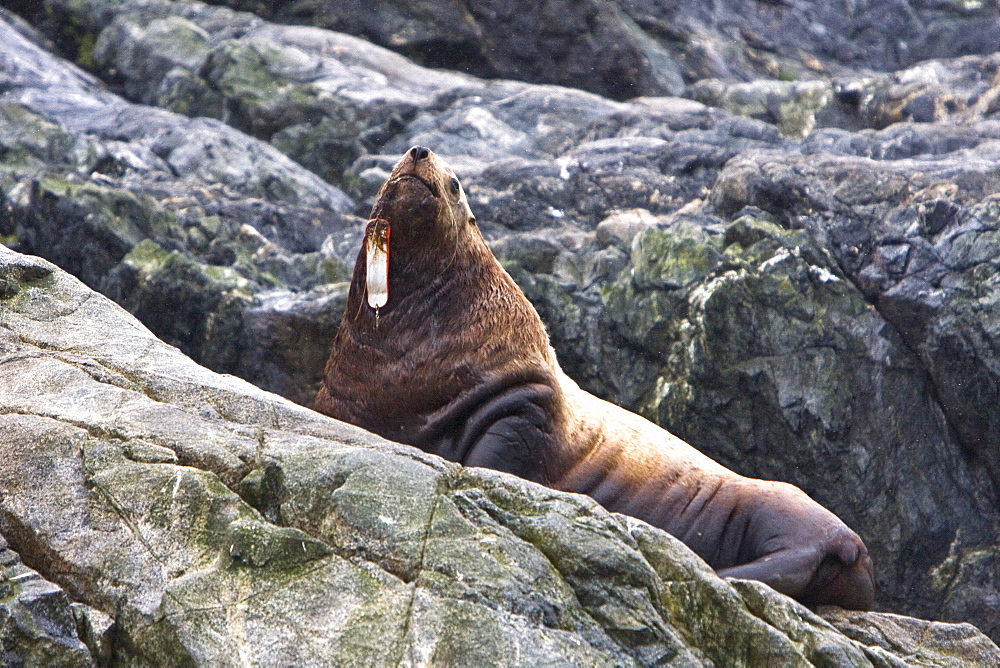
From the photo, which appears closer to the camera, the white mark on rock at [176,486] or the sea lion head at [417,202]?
the white mark on rock at [176,486]

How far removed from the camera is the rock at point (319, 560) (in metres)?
3.61

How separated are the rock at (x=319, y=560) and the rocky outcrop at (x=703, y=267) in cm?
414

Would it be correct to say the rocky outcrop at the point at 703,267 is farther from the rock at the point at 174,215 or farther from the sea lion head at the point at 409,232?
the sea lion head at the point at 409,232

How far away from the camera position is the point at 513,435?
19.6 feet

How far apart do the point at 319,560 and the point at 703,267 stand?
5.82m

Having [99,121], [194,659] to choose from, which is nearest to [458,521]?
[194,659]

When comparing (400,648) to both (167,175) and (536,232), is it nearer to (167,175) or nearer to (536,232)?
(536,232)

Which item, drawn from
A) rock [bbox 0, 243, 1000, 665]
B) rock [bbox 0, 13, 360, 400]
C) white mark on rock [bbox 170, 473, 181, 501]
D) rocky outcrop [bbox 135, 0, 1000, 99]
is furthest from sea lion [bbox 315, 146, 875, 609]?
rocky outcrop [bbox 135, 0, 1000, 99]

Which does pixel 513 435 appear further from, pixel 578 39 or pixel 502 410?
pixel 578 39

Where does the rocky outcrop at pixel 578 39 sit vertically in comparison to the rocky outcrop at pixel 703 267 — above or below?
above

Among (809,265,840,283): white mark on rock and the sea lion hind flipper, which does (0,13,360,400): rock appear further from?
(809,265,840,283): white mark on rock

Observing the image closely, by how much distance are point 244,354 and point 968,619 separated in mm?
6046

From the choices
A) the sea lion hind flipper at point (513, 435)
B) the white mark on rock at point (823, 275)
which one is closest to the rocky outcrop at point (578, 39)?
the white mark on rock at point (823, 275)

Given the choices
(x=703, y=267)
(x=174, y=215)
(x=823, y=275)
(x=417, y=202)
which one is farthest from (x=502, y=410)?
(x=174, y=215)
